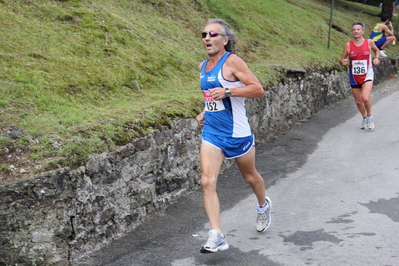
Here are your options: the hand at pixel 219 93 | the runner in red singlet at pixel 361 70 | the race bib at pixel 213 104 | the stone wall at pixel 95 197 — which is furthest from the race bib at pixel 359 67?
the hand at pixel 219 93

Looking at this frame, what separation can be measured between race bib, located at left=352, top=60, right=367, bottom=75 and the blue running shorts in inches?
243

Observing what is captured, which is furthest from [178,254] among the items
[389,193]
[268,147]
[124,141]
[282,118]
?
[282,118]

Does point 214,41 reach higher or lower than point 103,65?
higher

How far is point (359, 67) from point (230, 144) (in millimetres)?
6409

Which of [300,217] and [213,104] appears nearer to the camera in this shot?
[213,104]

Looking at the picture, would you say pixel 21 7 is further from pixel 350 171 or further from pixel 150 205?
pixel 350 171

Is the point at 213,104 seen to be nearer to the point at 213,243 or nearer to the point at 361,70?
the point at 213,243

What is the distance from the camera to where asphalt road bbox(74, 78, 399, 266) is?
4.64 metres

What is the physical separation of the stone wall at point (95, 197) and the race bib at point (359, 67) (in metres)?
4.11

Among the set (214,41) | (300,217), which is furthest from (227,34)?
(300,217)

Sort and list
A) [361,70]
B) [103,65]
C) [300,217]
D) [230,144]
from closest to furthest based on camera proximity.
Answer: [230,144] < [300,217] < [103,65] < [361,70]

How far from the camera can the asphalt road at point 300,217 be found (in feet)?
15.2

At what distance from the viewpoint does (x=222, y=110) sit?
4.80 meters

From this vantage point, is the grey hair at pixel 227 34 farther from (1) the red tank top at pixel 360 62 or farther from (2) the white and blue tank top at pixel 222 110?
(1) the red tank top at pixel 360 62
